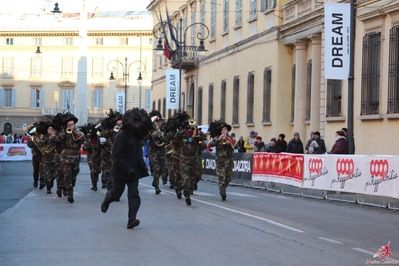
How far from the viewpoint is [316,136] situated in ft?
94.3

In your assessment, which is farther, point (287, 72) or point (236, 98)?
point (236, 98)

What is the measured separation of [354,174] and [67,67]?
88.1m

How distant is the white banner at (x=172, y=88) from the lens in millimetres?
46625

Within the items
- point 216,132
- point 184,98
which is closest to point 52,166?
point 216,132

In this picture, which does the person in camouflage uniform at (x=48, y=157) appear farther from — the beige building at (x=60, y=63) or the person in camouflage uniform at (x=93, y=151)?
the beige building at (x=60, y=63)

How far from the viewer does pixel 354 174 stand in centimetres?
2102

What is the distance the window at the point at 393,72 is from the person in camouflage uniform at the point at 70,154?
11160 mm

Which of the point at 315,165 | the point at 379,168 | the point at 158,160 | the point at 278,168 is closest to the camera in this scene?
the point at 379,168

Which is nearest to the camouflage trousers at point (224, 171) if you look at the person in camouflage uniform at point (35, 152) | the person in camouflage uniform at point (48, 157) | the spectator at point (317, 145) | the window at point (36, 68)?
the person in camouflage uniform at point (48, 157)

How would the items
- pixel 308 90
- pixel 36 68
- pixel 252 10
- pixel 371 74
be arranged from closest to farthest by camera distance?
1. pixel 371 74
2. pixel 308 90
3. pixel 252 10
4. pixel 36 68

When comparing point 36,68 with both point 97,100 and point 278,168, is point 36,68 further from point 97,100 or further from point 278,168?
point 278,168

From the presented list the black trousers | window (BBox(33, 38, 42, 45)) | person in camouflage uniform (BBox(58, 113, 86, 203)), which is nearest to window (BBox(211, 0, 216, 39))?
person in camouflage uniform (BBox(58, 113, 86, 203))

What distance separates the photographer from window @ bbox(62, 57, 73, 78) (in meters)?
106

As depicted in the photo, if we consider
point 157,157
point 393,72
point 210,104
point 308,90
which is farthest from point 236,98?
point 157,157
